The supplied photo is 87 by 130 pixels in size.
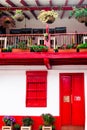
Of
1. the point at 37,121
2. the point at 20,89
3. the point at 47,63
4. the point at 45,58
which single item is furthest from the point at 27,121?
the point at 45,58

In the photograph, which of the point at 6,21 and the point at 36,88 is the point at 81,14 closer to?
the point at 6,21

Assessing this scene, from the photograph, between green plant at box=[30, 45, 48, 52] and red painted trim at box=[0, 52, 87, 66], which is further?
green plant at box=[30, 45, 48, 52]

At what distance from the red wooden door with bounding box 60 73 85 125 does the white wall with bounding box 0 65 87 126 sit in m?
0.26

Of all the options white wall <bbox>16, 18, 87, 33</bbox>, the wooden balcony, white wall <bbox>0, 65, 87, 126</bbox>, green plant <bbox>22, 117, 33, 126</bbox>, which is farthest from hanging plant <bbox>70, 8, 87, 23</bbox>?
green plant <bbox>22, 117, 33, 126</bbox>

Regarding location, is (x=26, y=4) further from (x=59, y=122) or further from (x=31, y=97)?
(x=59, y=122)

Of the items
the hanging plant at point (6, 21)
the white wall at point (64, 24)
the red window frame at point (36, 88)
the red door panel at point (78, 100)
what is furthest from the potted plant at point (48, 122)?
the white wall at point (64, 24)

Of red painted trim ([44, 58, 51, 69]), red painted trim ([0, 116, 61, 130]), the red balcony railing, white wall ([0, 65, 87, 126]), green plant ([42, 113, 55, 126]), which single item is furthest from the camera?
the red balcony railing

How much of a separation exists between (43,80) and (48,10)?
15.3 feet

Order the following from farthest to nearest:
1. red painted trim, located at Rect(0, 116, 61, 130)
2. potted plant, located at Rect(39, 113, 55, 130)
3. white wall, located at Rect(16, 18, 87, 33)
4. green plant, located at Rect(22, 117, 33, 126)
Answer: white wall, located at Rect(16, 18, 87, 33) → red painted trim, located at Rect(0, 116, 61, 130) → green plant, located at Rect(22, 117, 33, 126) → potted plant, located at Rect(39, 113, 55, 130)

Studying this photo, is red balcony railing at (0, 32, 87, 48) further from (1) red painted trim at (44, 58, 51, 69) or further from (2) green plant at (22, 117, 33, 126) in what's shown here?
(2) green plant at (22, 117, 33, 126)

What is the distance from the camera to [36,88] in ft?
53.6

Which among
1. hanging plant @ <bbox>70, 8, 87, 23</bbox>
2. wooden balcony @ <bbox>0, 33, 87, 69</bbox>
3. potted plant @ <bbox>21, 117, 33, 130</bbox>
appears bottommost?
potted plant @ <bbox>21, 117, 33, 130</bbox>

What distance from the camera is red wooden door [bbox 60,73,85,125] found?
1602 centimetres

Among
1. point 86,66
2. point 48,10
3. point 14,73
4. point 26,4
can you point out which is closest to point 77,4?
point 48,10
